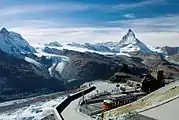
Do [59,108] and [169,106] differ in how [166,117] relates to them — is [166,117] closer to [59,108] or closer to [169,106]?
[169,106]

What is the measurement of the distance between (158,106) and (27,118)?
286ft

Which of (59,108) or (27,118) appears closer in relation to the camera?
(59,108)

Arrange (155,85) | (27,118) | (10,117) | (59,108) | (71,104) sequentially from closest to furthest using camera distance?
(59,108) → (71,104) → (155,85) → (27,118) → (10,117)

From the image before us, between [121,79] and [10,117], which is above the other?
[121,79]

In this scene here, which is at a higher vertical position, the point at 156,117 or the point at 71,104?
the point at 156,117

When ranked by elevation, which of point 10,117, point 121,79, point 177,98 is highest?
point 177,98

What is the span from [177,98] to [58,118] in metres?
20.7

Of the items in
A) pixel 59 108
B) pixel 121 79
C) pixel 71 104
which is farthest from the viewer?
pixel 121 79

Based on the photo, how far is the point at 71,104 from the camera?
2359 inches

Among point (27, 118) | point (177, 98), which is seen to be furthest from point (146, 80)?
point (27, 118)

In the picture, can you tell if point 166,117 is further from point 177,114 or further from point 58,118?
point 58,118

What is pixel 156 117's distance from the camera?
2744cm

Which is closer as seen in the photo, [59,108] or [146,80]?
[59,108]

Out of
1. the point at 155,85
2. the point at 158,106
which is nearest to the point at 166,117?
the point at 158,106
